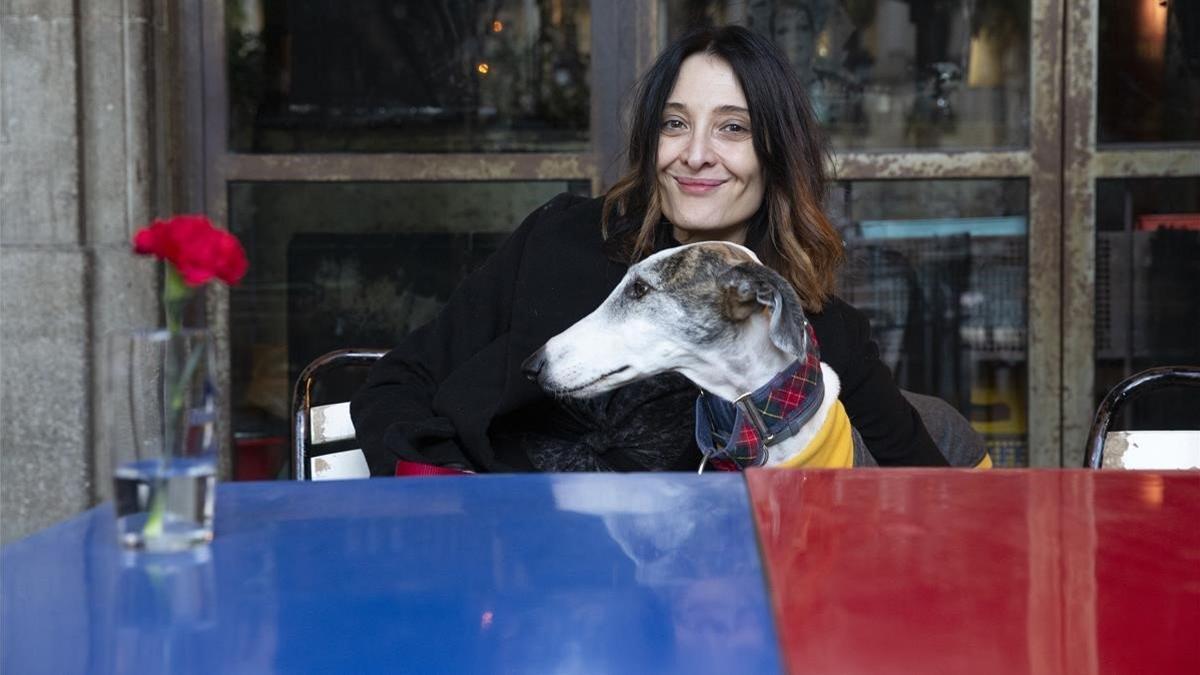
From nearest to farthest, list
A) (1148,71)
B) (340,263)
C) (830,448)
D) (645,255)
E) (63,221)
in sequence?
(830,448) < (645,255) < (63,221) < (1148,71) < (340,263)

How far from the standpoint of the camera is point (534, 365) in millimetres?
2154

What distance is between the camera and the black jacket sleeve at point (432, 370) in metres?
2.12

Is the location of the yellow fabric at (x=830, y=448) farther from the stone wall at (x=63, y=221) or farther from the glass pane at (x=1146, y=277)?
the stone wall at (x=63, y=221)

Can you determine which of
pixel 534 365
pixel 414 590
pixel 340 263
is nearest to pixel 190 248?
pixel 414 590

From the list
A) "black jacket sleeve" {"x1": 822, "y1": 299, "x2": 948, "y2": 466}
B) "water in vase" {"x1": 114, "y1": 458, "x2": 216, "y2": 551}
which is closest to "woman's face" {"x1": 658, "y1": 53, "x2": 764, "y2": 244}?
"black jacket sleeve" {"x1": 822, "y1": 299, "x2": 948, "y2": 466}

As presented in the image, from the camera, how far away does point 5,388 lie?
10.7 ft

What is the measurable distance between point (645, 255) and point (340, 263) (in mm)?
1368

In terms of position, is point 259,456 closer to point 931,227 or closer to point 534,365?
point 534,365

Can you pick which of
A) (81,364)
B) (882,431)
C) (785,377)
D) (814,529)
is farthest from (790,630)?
(81,364)

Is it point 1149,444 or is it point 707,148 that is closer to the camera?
point 1149,444

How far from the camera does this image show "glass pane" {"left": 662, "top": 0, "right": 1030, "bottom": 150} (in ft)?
11.4

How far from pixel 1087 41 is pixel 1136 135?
0.86ft

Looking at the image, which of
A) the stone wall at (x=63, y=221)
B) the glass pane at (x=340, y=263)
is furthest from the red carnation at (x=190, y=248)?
the glass pane at (x=340, y=263)

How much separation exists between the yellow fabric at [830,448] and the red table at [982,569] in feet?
1.63
